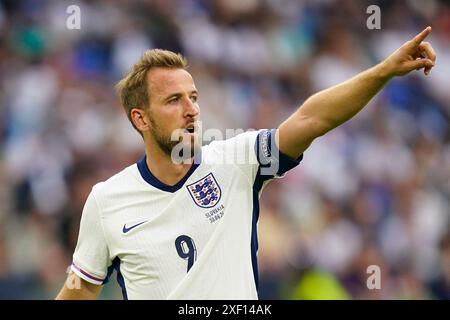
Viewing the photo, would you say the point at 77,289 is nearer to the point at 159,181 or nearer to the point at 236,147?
the point at 159,181

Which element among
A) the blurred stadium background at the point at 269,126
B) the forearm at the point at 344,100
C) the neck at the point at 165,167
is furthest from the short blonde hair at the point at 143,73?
the blurred stadium background at the point at 269,126

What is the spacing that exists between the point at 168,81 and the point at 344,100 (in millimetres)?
1079

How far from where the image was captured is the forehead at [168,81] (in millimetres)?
4492

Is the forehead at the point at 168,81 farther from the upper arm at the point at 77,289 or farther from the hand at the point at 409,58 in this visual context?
the hand at the point at 409,58

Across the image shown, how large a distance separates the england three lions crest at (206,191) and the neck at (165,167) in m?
0.10

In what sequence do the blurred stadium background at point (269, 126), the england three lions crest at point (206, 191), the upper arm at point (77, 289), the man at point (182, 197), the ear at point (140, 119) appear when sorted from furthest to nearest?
the blurred stadium background at point (269, 126) < the ear at point (140, 119) < the upper arm at point (77, 289) < the england three lions crest at point (206, 191) < the man at point (182, 197)

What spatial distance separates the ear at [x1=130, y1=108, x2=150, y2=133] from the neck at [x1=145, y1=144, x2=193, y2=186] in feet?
0.44

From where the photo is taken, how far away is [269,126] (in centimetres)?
870

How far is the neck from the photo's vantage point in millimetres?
4422

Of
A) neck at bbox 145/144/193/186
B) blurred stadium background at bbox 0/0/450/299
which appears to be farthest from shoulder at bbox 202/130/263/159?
blurred stadium background at bbox 0/0/450/299

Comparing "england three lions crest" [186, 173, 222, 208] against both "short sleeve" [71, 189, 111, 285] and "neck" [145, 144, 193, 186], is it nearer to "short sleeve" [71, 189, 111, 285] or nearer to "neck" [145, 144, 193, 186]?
"neck" [145, 144, 193, 186]

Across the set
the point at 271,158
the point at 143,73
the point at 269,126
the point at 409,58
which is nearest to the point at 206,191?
the point at 271,158
